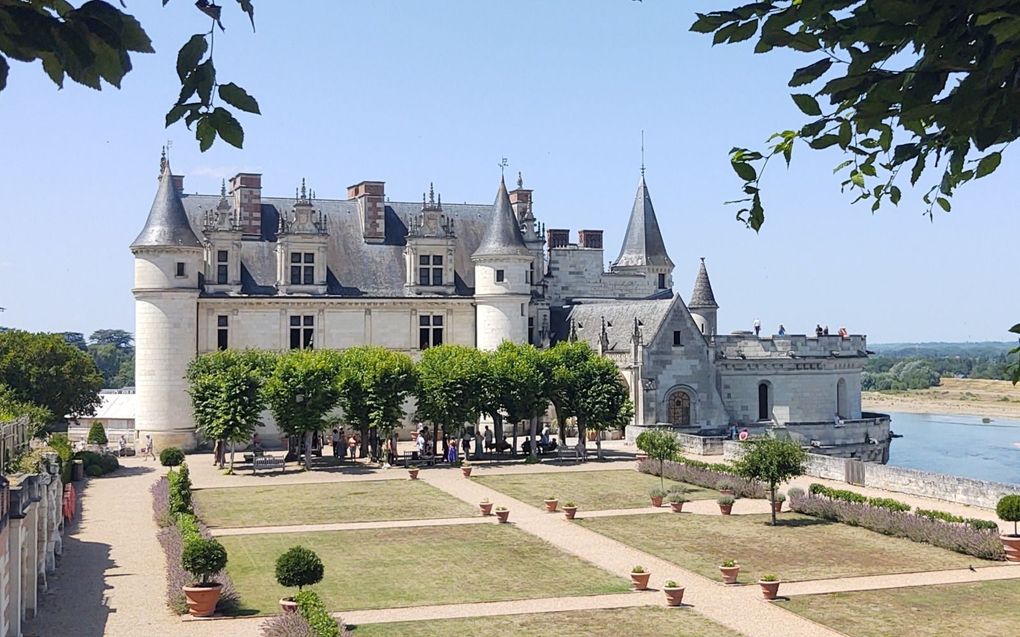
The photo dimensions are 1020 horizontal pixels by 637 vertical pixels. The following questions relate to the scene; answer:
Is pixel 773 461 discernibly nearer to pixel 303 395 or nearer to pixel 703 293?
pixel 303 395

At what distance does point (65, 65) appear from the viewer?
425 cm

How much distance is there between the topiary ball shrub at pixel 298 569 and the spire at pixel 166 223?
26.4m

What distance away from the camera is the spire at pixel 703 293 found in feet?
158

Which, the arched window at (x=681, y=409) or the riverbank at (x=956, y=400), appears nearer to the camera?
the arched window at (x=681, y=409)

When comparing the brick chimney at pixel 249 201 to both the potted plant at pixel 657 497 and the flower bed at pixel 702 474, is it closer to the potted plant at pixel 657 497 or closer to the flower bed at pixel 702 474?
the flower bed at pixel 702 474

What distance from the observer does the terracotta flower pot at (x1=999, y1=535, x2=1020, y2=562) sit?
68.9 feet

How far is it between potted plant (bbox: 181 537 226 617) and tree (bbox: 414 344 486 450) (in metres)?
19.7

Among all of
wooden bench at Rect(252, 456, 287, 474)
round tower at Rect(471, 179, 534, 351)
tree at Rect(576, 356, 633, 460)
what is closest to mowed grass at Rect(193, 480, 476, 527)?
wooden bench at Rect(252, 456, 287, 474)

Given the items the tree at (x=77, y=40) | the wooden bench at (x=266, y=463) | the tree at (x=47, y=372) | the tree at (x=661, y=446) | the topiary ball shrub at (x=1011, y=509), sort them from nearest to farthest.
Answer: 1. the tree at (x=77, y=40)
2. the topiary ball shrub at (x=1011, y=509)
3. the tree at (x=661, y=446)
4. the wooden bench at (x=266, y=463)
5. the tree at (x=47, y=372)

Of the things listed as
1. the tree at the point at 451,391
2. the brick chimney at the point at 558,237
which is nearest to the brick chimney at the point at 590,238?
the brick chimney at the point at 558,237

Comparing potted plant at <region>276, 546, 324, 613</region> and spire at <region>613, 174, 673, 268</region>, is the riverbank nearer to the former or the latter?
spire at <region>613, 174, 673, 268</region>

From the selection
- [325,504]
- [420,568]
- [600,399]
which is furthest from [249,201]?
[420,568]

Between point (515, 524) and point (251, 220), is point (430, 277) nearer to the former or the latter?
point (251, 220)

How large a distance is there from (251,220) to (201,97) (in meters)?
42.6
